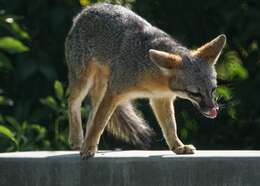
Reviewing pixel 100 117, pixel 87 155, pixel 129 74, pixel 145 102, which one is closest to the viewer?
pixel 87 155

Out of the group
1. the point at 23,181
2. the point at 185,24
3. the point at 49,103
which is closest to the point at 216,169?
the point at 23,181

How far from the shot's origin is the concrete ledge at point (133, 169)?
806 cm

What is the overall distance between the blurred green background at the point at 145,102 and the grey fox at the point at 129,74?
105 centimetres

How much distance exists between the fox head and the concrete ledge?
43 cm

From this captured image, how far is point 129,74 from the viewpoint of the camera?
8.70m

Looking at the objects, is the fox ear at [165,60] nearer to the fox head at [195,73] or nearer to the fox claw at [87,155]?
the fox head at [195,73]

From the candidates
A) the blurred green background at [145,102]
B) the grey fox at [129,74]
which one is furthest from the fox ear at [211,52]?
the blurred green background at [145,102]

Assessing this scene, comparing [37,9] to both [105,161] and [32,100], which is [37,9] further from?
[105,161]

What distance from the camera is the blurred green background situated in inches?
433

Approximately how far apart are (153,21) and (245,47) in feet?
3.55

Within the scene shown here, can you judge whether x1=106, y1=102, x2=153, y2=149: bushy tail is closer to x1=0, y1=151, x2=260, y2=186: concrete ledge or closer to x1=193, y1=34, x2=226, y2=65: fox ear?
x1=0, y1=151, x2=260, y2=186: concrete ledge

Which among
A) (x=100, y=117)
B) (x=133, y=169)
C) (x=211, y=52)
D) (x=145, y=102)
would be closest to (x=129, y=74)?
(x=100, y=117)

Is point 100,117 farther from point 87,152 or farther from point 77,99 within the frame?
point 77,99

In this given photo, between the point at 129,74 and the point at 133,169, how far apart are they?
0.89 metres
